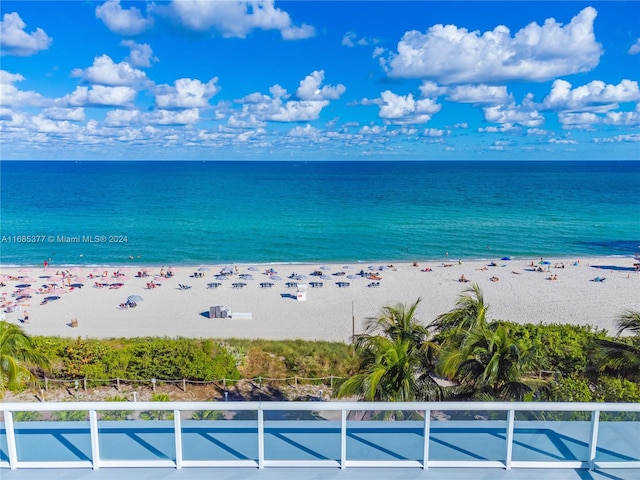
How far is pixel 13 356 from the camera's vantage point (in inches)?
351

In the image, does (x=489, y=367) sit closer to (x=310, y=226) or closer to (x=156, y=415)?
(x=156, y=415)

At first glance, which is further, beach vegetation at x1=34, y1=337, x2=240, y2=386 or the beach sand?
the beach sand

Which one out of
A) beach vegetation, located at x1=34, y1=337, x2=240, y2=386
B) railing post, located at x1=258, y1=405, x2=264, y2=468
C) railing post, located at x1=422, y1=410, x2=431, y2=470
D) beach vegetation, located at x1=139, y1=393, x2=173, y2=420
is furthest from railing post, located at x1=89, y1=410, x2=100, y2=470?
beach vegetation, located at x1=34, y1=337, x2=240, y2=386

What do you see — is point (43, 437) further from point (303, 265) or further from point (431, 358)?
point (303, 265)

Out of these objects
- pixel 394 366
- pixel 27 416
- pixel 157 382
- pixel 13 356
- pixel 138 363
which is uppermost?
pixel 27 416

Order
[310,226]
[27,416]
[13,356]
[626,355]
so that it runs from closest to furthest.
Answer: [27,416], [626,355], [13,356], [310,226]

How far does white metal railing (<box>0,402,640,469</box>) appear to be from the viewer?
12.0 ft

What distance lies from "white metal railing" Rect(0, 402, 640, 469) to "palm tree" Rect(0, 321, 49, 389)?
5.09 m

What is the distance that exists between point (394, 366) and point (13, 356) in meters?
7.06

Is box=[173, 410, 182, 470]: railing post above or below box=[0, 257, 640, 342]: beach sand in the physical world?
above

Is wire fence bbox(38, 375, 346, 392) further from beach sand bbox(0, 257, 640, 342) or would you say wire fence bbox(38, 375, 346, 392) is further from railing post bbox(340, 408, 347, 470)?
railing post bbox(340, 408, 347, 470)

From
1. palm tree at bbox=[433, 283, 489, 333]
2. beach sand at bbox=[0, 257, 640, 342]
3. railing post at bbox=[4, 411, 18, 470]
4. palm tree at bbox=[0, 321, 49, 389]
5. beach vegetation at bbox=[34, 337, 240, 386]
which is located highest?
railing post at bbox=[4, 411, 18, 470]

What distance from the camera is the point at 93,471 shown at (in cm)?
383

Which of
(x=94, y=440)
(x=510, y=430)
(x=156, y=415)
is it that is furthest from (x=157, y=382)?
(x=510, y=430)
